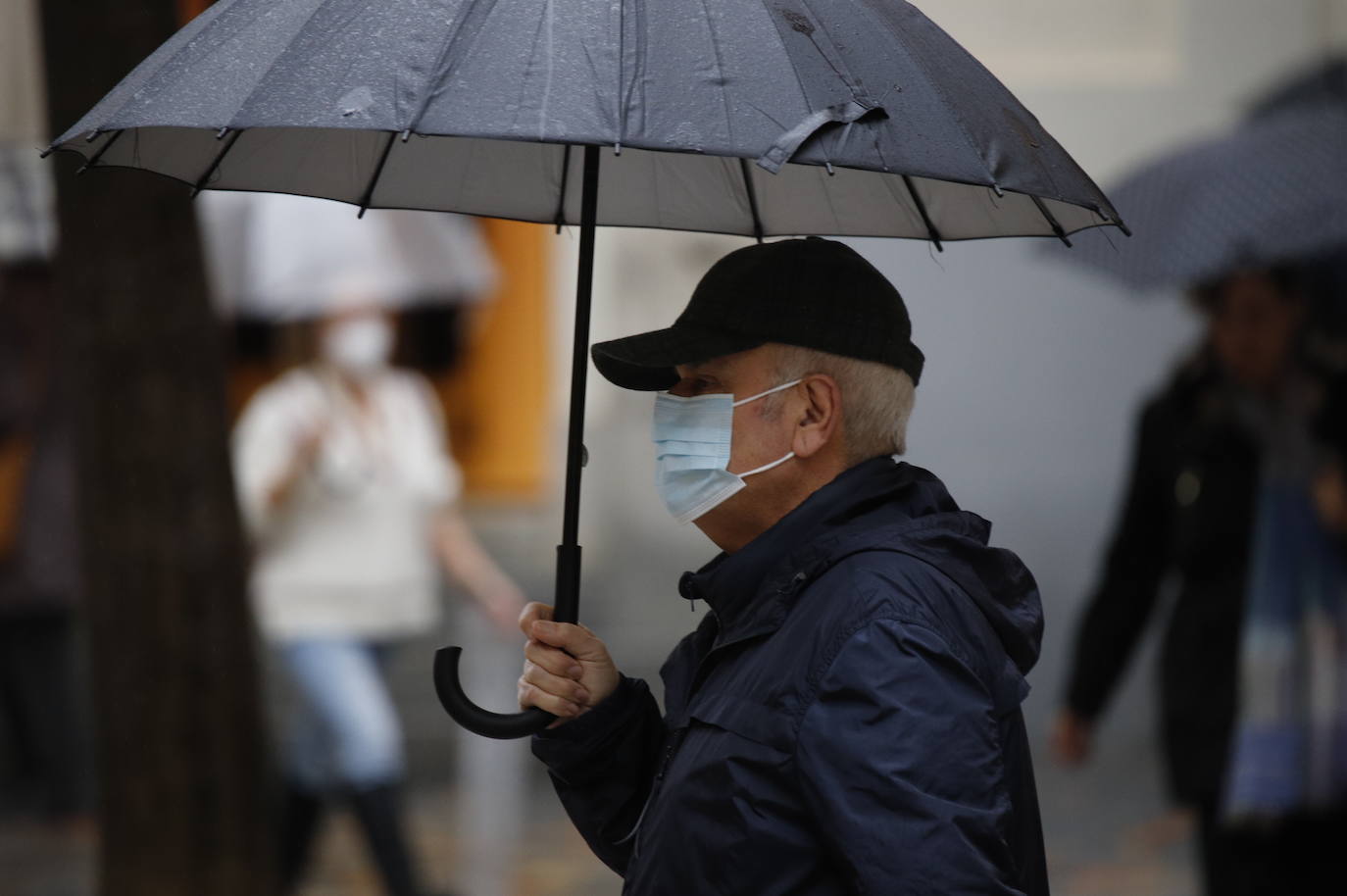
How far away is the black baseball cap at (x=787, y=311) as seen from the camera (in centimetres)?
227

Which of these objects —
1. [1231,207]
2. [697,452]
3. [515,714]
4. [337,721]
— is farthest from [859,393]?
[337,721]

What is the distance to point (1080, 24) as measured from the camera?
775cm

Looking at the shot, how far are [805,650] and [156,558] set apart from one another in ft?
8.09

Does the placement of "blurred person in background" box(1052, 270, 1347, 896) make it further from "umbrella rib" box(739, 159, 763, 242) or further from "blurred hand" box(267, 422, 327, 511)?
"blurred hand" box(267, 422, 327, 511)

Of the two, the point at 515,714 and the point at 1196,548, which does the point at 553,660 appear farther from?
the point at 1196,548

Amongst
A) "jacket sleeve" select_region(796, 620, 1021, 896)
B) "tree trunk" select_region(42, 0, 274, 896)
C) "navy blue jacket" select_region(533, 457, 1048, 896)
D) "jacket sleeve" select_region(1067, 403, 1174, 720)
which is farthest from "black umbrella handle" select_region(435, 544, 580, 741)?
"jacket sleeve" select_region(1067, 403, 1174, 720)

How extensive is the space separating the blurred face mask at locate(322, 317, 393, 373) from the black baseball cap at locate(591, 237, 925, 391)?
3.55 metres

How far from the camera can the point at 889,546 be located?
2.14 metres

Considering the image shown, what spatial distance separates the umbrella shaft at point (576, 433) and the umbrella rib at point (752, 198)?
47cm

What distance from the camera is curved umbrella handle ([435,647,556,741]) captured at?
2.37m

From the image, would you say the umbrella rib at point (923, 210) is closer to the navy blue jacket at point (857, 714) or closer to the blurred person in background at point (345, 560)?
the navy blue jacket at point (857, 714)

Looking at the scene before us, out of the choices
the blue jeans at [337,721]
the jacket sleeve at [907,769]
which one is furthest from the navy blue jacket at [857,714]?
the blue jeans at [337,721]

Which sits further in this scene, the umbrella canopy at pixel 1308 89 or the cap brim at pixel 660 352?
the umbrella canopy at pixel 1308 89

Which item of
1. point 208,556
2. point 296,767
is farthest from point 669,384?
point 296,767
